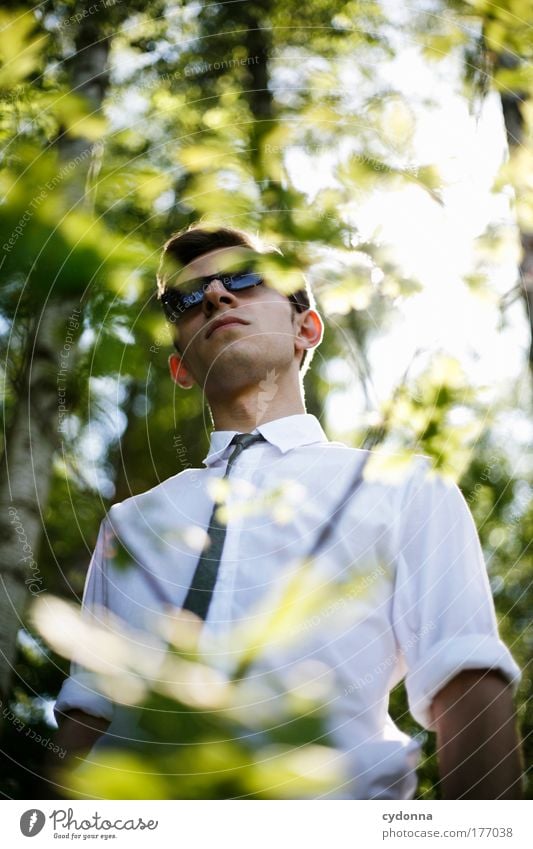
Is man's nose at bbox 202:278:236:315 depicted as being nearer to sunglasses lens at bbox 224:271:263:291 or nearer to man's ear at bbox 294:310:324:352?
sunglasses lens at bbox 224:271:263:291

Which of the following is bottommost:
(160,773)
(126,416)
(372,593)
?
(372,593)

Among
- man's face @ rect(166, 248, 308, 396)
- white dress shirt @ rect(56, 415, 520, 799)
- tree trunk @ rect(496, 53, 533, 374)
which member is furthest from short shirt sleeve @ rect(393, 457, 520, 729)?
tree trunk @ rect(496, 53, 533, 374)

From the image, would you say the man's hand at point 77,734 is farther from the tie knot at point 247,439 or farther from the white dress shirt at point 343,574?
the tie knot at point 247,439

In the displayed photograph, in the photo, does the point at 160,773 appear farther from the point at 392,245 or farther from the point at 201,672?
the point at 392,245

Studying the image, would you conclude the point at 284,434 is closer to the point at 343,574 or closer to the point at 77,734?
the point at 343,574

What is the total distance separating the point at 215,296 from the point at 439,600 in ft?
2.97

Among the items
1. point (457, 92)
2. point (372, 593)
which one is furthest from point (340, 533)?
→ point (457, 92)

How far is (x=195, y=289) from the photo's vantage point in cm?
191

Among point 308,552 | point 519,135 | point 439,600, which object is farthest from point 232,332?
point 519,135

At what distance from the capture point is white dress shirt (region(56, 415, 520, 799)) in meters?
1.40

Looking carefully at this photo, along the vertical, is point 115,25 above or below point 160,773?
above

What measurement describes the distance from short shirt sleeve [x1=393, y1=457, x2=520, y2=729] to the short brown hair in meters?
0.58

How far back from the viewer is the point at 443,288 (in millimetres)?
2217
